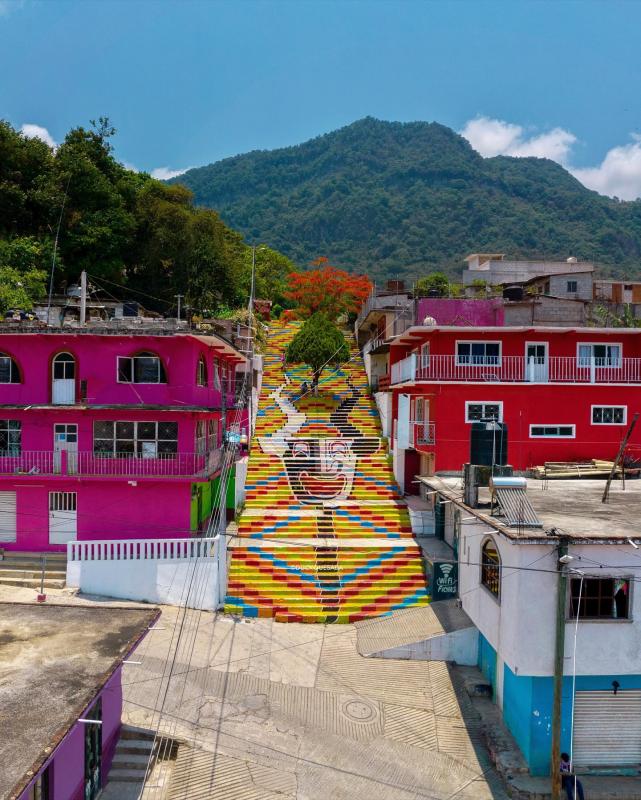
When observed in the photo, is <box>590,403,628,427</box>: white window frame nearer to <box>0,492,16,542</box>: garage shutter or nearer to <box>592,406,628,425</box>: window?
<box>592,406,628,425</box>: window

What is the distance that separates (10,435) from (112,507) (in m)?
5.00

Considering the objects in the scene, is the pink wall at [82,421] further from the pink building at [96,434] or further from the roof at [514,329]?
the roof at [514,329]

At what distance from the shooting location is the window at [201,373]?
26016mm

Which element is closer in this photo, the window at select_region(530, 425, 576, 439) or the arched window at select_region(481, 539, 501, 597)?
the arched window at select_region(481, 539, 501, 597)

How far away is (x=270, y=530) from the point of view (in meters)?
25.0

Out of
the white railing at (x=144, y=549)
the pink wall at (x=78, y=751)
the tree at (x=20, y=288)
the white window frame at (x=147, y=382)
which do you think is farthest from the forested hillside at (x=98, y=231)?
the pink wall at (x=78, y=751)

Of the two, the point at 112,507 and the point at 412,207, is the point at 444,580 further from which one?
the point at 412,207

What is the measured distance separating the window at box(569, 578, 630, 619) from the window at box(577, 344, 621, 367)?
15.4 meters

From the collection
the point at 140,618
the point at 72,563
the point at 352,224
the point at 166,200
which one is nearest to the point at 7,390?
the point at 72,563

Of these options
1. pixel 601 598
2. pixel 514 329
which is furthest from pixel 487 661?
pixel 514 329

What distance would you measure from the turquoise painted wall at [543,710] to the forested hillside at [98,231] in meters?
28.5

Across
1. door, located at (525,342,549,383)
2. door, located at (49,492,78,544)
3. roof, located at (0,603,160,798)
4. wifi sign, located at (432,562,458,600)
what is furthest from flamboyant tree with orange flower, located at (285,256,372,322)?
roof, located at (0,603,160,798)

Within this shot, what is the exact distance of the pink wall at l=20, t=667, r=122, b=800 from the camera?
10.4m

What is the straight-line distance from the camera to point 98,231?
3978 centimetres
